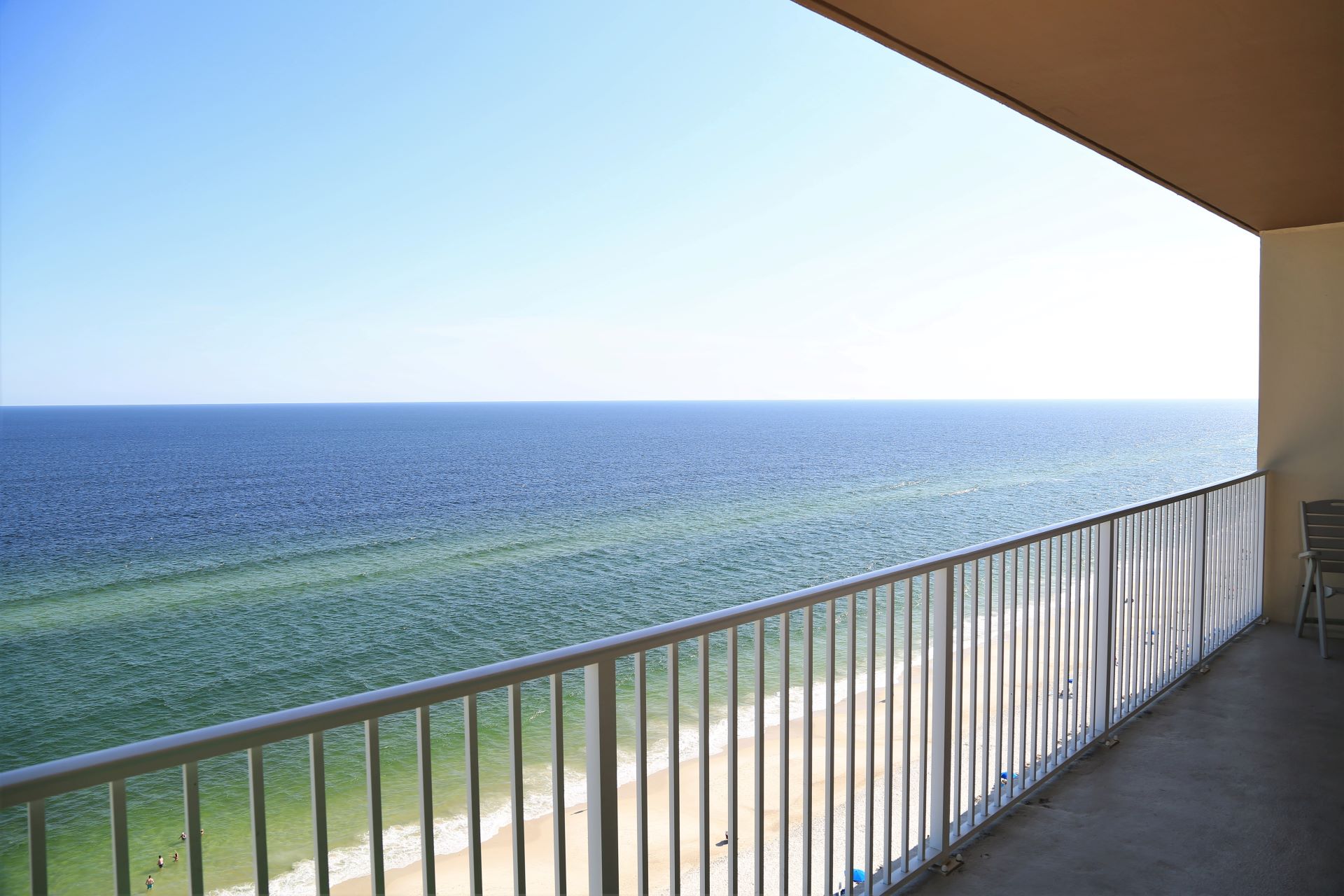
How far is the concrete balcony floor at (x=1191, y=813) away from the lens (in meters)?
2.17

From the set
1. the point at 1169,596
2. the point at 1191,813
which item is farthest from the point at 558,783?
the point at 1169,596

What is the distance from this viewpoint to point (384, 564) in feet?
88.4

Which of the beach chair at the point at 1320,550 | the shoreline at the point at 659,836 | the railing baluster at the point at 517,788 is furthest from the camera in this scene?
the shoreline at the point at 659,836

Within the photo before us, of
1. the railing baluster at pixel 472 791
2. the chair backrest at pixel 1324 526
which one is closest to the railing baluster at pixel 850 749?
the railing baluster at pixel 472 791

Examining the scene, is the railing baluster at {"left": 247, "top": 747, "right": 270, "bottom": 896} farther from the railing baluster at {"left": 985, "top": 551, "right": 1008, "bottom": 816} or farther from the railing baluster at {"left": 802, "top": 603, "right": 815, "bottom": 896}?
the railing baluster at {"left": 985, "top": 551, "right": 1008, "bottom": 816}

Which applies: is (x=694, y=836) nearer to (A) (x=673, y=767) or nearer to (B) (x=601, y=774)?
(A) (x=673, y=767)

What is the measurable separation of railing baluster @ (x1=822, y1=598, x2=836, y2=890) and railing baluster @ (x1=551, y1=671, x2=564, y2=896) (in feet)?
2.25

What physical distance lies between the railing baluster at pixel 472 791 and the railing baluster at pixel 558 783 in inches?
4.9

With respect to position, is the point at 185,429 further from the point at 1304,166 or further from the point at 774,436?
the point at 1304,166

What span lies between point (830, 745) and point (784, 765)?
161mm

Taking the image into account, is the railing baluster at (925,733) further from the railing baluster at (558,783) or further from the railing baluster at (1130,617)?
the railing baluster at (1130,617)

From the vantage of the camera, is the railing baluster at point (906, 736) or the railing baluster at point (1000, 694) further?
the railing baluster at point (1000, 694)

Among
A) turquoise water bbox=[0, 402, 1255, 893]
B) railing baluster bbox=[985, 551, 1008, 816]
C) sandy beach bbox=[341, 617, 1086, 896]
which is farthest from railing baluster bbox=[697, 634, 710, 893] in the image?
turquoise water bbox=[0, 402, 1255, 893]

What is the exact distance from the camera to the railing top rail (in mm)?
877
